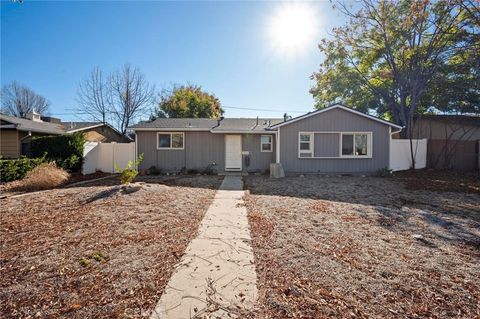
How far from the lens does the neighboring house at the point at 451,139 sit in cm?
1505

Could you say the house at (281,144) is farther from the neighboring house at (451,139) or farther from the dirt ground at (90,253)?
the dirt ground at (90,253)

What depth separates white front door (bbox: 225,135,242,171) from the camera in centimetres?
1388

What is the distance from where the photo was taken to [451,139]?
16.1m

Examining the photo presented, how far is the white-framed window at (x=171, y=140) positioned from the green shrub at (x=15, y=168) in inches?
216

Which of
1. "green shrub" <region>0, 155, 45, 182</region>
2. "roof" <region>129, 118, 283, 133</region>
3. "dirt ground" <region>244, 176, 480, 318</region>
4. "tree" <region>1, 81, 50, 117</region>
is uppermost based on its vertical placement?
"tree" <region>1, 81, 50, 117</region>

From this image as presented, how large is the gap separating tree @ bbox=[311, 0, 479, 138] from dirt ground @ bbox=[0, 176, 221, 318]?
16351 mm

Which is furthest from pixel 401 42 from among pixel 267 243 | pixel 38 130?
pixel 38 130

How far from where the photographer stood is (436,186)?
9641 millimetres

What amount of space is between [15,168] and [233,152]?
9.78m

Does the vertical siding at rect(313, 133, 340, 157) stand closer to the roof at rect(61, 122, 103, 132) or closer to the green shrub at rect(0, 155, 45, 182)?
the green shrub at rect(0, 155, 45, 182)

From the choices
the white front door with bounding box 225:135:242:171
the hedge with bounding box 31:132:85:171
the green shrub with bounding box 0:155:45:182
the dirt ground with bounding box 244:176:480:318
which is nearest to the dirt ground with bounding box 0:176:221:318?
the dirt ground with bounding box 244:176:480:318

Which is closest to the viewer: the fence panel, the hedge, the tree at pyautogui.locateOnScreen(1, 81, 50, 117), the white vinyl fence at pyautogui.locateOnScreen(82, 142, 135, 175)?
the hedge

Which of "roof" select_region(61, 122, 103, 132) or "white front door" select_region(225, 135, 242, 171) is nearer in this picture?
"white front door" select_region(225, 135, 242, 171)

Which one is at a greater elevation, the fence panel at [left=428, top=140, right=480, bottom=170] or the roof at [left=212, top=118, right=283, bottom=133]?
the roof at [left=212, top=118, right=283, bottom=133]
